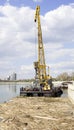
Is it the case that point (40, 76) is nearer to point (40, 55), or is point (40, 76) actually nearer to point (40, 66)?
point (40, 66)

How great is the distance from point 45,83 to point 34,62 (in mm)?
4883

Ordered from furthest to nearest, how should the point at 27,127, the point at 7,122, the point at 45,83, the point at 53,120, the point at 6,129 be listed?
1. the point at 45,83
2. the point at 53,120
3. the point at 7,122
4. the point at 27,127
5. the point at 6,129

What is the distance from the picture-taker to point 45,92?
2317 inches

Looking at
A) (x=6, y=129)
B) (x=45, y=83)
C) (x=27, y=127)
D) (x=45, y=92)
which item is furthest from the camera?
(x=45, y=83)

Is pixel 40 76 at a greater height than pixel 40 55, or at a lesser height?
lesser

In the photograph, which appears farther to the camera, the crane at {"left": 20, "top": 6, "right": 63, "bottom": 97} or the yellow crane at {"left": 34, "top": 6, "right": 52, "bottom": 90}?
the yellow crane at {"left": 34, "top": 6, "right": 52, "bottom": 90}

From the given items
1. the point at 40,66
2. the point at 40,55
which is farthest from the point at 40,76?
the point at 40,55

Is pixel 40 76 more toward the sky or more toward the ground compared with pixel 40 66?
more toward the ground

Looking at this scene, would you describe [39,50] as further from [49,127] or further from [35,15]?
[49,127]

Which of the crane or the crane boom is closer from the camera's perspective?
the crane

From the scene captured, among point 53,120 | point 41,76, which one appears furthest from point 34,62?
point 53,120

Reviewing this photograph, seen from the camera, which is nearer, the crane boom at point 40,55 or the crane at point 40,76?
the crane at point 40,76

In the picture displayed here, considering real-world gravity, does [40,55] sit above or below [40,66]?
above

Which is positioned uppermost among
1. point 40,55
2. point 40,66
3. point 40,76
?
Answer: point 40,55
